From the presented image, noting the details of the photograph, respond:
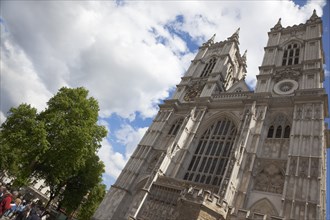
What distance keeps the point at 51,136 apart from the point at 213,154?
13.8 m

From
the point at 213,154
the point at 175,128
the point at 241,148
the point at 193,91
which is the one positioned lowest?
the point at 241,148

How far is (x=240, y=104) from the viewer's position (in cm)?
2469

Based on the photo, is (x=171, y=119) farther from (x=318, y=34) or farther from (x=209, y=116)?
(x=318, y=34)

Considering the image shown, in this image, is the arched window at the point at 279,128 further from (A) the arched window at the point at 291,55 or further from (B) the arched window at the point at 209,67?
(B) the arched window at the point at 209,67

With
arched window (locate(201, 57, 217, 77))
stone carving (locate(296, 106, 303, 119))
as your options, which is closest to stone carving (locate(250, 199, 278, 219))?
stone carving (locate(296, 106, 303, 119))

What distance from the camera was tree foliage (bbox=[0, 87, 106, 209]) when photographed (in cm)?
1816

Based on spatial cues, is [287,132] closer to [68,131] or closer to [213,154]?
[213,154]

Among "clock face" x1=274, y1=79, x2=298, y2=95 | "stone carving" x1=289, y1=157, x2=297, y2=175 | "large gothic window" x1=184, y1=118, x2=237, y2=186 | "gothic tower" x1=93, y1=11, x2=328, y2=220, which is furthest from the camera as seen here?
"clock face" x1=274, y1=79, x2=298, y2=95

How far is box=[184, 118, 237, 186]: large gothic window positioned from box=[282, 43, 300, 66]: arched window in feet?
30.5

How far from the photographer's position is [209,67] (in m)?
34.3

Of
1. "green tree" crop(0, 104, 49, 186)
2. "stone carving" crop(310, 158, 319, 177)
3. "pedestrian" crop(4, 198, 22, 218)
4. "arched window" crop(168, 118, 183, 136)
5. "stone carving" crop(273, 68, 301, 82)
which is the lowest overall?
"pedestrian" crop(4, 198, 22, 218)

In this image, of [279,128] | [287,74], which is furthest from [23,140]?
[287,74]

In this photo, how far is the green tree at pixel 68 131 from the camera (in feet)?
63.9

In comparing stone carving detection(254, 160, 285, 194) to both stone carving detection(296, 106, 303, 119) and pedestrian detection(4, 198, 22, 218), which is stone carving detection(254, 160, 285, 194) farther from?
pedestrian detection(4, 198, 22, 218)
